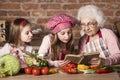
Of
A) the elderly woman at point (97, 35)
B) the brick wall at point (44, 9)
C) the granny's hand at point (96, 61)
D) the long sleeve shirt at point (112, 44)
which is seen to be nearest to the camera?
the granny's hand at point (96, 61)

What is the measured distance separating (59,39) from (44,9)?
120 centimetres

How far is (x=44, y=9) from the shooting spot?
156 inches

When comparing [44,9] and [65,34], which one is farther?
[44,9]

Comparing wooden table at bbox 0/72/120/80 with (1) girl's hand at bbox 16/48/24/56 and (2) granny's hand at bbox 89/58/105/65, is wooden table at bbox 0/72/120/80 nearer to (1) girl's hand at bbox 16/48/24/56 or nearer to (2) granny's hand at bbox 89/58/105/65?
(2) granny's hand at bbox 89/58/105/65

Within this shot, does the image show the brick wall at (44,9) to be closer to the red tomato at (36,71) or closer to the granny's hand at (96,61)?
the granny's hand at (96,61)

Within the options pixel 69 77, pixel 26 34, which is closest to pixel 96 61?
pixel 69 77

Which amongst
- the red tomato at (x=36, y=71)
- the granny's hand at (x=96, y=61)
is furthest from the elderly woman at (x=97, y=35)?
the red tomato at (x=36, y=71)

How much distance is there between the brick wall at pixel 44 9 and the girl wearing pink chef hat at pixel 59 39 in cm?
104

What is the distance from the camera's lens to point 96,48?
9.70 ft

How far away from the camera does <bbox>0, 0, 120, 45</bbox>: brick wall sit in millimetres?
3945

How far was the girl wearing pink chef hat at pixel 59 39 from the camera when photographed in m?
2.78

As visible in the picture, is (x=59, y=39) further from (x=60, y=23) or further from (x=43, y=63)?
(x=43, y=63)

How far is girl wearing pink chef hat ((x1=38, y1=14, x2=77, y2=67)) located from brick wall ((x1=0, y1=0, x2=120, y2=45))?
1.04 m

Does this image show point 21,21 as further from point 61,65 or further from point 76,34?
point 76,34
